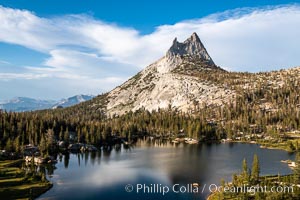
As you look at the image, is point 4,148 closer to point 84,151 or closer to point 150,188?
point 84,151

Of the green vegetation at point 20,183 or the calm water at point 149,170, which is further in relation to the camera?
the calm water at point 149,170

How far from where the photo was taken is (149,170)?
136 m

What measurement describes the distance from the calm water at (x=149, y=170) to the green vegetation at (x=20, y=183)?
389cm

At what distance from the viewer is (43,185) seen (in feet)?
356

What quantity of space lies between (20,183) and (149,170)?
5042 centimetres

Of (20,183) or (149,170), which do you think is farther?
(149,170)

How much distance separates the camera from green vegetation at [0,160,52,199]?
97.1 metres

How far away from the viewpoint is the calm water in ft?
330

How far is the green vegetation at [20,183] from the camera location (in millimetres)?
97062

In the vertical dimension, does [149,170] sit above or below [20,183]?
above

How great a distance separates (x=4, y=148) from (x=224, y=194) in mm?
127275

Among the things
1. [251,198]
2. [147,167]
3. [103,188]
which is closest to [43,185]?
[103,188]

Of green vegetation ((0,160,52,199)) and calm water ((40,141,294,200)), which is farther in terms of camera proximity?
calm water ((40,141,294,200))

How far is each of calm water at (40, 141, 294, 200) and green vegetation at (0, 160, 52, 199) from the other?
12.8 feet
